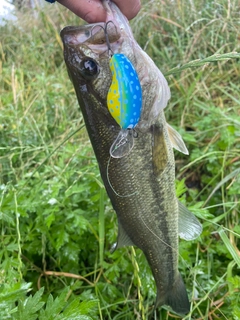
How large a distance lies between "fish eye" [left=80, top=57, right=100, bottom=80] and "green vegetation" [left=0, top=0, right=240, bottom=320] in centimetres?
37

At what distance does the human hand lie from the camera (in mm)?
1387

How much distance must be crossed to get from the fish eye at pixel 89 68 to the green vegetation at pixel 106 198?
1.23 feet

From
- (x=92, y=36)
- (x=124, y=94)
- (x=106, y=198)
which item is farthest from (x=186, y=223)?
(x=92, y=36)

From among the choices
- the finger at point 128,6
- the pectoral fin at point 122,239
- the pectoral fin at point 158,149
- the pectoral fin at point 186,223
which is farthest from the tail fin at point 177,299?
the finger at point 128,6

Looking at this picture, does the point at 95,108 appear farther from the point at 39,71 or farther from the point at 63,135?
the point at 39,71

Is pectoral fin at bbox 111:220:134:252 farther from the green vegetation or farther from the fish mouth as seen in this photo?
the fish mouth

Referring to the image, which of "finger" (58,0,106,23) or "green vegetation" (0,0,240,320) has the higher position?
"finger" (58,0,106,23)

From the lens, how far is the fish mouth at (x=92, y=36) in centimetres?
138

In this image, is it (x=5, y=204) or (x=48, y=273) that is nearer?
(x=5, y=204)

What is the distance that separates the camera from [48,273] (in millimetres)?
2193

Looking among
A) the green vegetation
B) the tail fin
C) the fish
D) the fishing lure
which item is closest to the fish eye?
the fish

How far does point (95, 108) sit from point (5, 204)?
792 mm

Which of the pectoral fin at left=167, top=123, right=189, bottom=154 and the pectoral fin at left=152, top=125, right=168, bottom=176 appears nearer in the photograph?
the pectoral fin at left=152, top=125, right=168, bottom=176

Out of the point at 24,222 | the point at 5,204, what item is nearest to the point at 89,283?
the point at 24,222
